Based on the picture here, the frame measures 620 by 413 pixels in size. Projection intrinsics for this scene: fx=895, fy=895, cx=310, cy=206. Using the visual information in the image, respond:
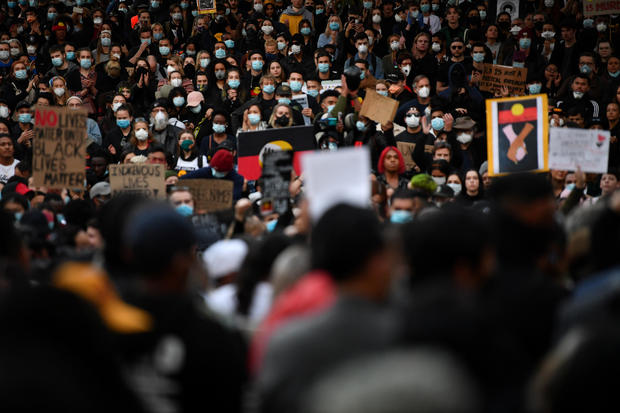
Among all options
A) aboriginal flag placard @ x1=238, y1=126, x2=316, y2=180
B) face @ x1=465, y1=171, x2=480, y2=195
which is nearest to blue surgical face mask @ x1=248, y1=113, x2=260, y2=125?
aboriginal flag placard @ x1=238, y1=126, x2=316, y2=180

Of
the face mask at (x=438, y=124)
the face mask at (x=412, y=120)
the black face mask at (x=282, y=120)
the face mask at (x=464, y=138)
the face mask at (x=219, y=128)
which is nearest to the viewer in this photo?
the black face mask at (x=282, y=120)

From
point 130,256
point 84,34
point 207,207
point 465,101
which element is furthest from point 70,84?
point 130,256

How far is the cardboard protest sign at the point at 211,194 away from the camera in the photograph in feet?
25.9

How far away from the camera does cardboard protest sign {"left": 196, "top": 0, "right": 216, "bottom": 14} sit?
16.6 meters

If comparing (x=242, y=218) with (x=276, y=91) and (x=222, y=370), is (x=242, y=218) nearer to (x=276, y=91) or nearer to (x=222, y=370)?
(x=222, y=370)

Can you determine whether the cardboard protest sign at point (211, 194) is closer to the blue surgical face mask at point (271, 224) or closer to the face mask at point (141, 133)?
the blue surgical face mask at point (271, 224)

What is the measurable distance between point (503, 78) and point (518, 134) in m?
4.54

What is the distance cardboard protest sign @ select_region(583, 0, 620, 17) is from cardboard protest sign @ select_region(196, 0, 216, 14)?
670 cm

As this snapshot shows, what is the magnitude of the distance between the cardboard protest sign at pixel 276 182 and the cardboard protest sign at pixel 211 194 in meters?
0.88

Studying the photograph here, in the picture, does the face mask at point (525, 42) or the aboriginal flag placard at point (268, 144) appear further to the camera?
the face mask at point (525, 42)

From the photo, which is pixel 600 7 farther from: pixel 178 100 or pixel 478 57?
pixel 178 100

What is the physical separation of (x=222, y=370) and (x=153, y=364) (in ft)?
0.72

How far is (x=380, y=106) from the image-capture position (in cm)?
950

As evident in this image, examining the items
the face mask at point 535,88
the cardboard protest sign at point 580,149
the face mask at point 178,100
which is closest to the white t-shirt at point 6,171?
the face mask at point 178,100
